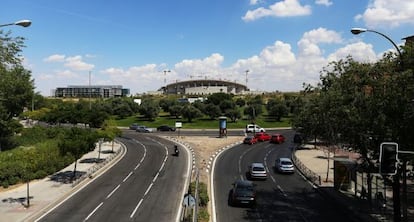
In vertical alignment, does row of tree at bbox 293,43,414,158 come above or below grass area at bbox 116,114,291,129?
above

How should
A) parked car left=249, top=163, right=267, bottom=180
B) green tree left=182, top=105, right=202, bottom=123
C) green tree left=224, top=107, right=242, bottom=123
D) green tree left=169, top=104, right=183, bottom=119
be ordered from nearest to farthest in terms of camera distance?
parked car left=249, top=163, right=267, bottom=180, green tree left=224, top=107, right=242, bottom=123, green tree left=182, top=105, right=202, bottom=123, green tree left=169, top=104, right=183, bottom=119

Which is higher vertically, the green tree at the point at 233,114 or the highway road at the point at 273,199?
the green tree at the point at 233,114

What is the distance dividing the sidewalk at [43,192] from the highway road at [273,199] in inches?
422

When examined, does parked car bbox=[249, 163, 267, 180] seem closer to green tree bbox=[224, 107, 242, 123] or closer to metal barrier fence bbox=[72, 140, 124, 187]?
metal barrier fence bbox=[72, 140, 124, 187]

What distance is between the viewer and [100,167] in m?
42.8

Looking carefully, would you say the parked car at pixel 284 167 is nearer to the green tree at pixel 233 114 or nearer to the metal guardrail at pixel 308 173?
the metal guardrail at pixel 308 173

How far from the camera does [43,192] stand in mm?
32531

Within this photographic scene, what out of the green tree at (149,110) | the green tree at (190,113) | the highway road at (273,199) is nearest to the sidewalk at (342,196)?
the highway road at (273,199)

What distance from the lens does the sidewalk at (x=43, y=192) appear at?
26.2m

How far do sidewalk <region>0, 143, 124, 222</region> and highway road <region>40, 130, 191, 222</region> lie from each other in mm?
836

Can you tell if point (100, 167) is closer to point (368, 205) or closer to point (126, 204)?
point (126, 204)

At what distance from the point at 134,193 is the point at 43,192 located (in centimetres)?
678

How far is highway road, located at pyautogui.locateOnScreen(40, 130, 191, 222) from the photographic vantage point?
25.8 meters

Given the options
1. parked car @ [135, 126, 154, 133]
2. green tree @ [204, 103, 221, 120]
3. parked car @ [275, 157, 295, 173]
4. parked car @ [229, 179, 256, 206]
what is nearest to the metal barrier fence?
parked car @ [229, 179, 256, 206]
